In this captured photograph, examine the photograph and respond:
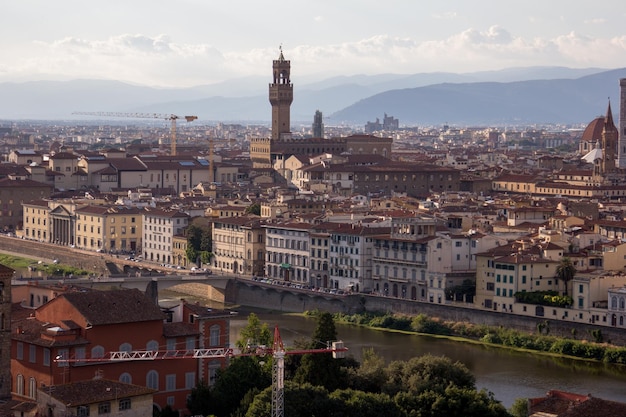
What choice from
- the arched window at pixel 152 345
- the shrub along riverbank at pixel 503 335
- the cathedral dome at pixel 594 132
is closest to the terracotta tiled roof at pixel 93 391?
the arched window at pixel 152 345

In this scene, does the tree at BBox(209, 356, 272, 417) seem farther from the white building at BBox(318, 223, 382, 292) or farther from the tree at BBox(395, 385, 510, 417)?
the white building at BBox(318, 223, 382, 292)

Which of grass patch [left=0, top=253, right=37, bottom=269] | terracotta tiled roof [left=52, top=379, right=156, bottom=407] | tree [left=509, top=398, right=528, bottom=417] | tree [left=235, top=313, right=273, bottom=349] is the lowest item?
grass patch [left=0, top=253, right=37, bottom=269]

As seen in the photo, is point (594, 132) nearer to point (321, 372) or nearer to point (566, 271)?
point (566, 271)

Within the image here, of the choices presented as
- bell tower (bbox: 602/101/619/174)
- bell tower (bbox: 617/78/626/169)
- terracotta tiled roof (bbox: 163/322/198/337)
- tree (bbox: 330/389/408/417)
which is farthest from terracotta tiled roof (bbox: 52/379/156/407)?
bell tower (bbox: 617/78/626/169)

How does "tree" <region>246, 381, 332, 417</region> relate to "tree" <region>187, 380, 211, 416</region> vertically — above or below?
above

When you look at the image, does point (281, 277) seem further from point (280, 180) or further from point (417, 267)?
point (280, 180)

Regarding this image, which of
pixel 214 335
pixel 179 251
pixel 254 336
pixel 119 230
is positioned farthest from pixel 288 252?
pixel 214 335
